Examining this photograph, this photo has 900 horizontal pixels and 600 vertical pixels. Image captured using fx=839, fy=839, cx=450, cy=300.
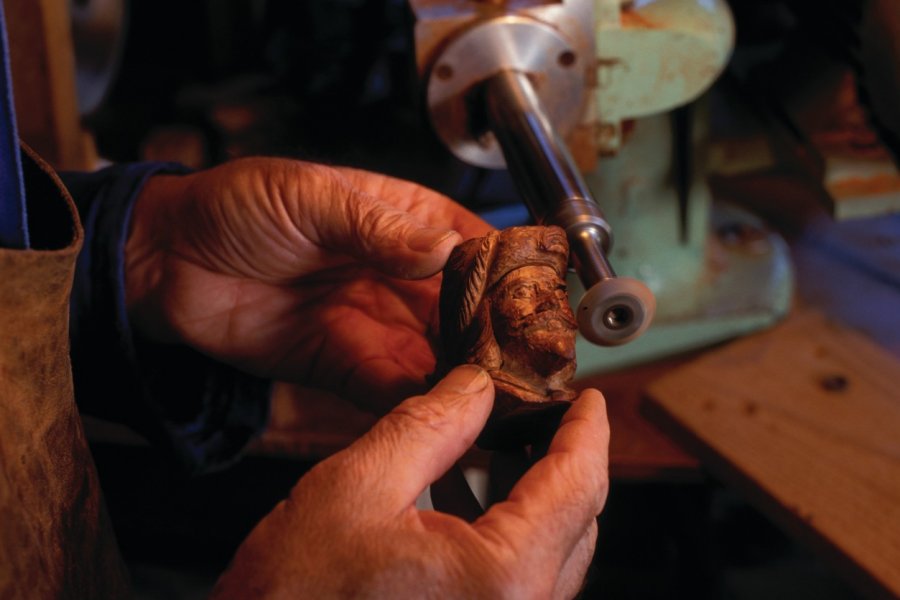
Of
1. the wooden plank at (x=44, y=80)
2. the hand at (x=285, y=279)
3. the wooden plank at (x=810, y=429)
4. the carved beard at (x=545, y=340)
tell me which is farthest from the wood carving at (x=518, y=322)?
the wooden plank at (x=44, y=80)

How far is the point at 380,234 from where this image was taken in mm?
731

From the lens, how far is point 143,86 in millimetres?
2195

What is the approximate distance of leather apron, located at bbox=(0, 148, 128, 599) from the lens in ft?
1.69

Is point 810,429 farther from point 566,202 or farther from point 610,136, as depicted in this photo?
point 566,202

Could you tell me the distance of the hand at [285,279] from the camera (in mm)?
818

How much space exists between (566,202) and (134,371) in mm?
489

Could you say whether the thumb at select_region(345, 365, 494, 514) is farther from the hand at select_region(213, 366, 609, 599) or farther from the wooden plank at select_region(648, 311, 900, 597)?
the wooden plank at select_region(648, 311, 900, 597)

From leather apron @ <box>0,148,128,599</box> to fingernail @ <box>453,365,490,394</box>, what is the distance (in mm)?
273

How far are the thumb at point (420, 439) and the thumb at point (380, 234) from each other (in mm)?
128

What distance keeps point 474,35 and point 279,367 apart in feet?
1.37

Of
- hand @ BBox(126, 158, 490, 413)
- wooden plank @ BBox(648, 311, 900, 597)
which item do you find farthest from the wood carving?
wooden plank @ BBox(648, 311, 900, 597)

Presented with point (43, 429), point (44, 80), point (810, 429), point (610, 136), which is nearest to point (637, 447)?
point (810, 429)

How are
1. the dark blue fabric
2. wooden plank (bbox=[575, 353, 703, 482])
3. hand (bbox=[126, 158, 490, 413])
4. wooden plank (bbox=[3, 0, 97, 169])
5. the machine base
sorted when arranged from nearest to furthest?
the dark blue fabric, hand (bbox=[126, 158, 490, 413]), wooden plank (bbox=[575, 353, 703, 482]), the machine base, wooden plank (bbox=[3, 0, 97, 169])

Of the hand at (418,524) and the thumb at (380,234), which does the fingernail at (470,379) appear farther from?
the thumb at (380,234)
